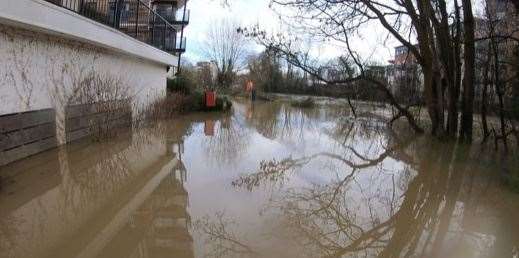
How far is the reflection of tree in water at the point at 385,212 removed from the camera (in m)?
5.87

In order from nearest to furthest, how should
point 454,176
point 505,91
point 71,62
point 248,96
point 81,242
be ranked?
point 81,242 < point 454,176 < point 71,62 < point 505,91 < point 248,96

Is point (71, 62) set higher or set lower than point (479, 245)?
higher

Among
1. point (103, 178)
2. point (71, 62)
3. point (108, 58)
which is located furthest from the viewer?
point (108, 58)

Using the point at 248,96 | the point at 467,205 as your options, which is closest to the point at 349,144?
the point at 467,205

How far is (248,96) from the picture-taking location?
161 ft

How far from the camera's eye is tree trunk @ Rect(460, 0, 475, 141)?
15.9 meters

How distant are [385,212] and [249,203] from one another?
2.00m

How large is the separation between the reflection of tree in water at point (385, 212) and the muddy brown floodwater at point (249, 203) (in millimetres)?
20

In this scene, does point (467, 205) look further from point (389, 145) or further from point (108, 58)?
point (108, 58)

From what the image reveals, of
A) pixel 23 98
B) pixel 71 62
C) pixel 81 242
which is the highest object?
pixel 71 62

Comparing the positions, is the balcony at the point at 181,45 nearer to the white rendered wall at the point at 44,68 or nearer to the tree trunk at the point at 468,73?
the white rendered wall at the point at 44,68

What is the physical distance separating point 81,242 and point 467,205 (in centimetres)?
587

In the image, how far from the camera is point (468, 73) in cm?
1636

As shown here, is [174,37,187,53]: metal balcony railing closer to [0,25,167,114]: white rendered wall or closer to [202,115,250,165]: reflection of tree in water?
[202,115,250,165]: reflection of tree in water
